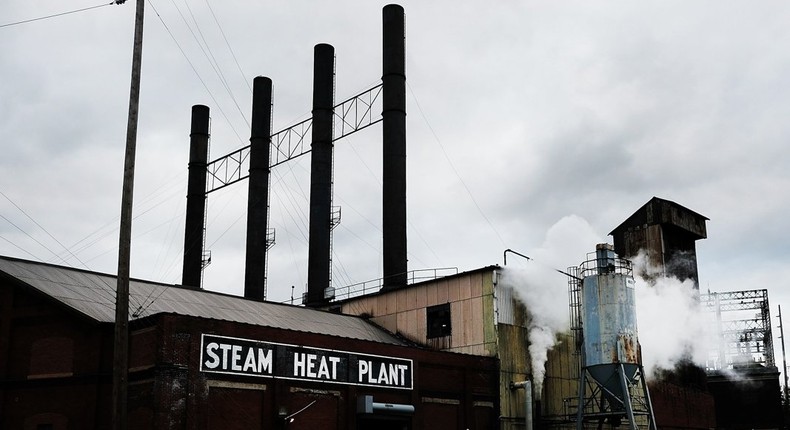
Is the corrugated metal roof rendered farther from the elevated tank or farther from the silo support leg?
the silo support leg

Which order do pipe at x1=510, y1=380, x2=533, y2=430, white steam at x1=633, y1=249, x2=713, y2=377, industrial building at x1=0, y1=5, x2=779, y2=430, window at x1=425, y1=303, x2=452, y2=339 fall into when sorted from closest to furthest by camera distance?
industrial building at x1=0, y1=5, x2=779, y2=430 → pipe at x1=510, y1=380, x2=533, y2=430 → window at x1=425, y1=303, x2=452, y2=339 → white steam at x1=633, y1=249, x2=713, y2=377

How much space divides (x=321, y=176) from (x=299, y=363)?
79.5 feet

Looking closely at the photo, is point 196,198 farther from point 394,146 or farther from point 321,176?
point 394,146

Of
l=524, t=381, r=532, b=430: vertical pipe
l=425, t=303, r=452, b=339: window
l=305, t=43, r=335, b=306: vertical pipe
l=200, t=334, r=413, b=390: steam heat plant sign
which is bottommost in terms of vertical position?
l=524, t=381, r=532, b=430: vertical pipe

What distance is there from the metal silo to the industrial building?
0.06 metres

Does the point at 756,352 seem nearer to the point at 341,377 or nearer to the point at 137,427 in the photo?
the point at 341,377

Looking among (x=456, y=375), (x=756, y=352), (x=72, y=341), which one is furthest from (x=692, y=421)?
(x=72, y=341)

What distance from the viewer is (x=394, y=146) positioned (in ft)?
153

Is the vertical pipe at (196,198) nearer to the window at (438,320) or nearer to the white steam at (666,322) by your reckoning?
the window at (438,320)

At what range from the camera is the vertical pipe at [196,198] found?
5550 cm

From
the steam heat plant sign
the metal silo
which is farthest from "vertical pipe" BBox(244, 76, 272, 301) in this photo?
the metal silo

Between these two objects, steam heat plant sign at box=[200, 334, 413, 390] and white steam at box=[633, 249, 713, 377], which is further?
white steam at box=[633, 249, 713, 377]

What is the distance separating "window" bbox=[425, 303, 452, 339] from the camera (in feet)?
120

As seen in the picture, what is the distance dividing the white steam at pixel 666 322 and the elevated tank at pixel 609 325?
23.5 feet
